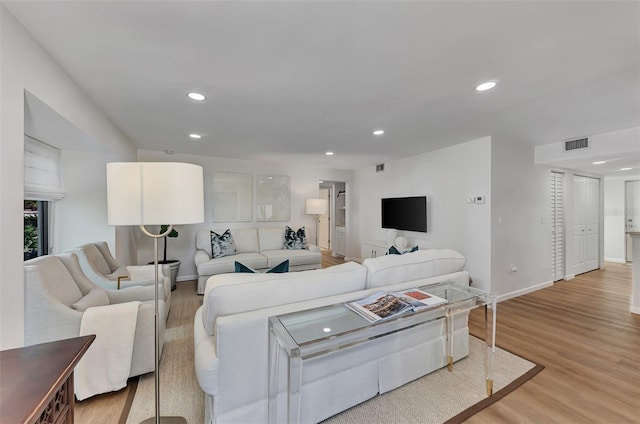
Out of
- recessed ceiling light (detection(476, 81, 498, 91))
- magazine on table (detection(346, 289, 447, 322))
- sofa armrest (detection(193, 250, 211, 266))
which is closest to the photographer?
magazine on table (detection(346, 289, 447, 322))

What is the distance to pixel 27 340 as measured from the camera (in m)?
1.66

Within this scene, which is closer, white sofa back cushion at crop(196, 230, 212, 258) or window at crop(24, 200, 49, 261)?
window at crop(24, 200, 49, 261)

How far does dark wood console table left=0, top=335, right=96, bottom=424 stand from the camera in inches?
27.4

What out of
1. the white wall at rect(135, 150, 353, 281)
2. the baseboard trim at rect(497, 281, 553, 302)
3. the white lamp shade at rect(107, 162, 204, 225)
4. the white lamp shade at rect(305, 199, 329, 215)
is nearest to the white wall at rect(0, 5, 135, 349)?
the white lamp shade at rect(107, 162, 204, 225)

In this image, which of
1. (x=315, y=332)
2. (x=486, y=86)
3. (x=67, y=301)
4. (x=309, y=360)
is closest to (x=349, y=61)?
(x=486, y=86)

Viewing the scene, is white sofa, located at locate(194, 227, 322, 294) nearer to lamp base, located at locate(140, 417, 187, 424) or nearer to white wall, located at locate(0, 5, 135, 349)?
lamp base, located at locate(140, 417, 187, 424)

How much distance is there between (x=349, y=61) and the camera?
1753mm

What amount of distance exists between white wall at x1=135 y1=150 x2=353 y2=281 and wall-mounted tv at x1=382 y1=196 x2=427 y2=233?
1.60 meters

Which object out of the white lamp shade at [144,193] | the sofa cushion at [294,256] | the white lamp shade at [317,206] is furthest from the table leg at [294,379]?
the white lamp shade at [317,206]

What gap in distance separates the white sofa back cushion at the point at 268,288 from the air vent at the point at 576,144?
13.0 ft

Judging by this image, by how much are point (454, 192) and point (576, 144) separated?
5.59 ft

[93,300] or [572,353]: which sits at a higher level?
[93,300]

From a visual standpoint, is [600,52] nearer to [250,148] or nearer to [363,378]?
[363,378]

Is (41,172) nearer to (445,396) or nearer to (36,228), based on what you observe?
(36,228)
